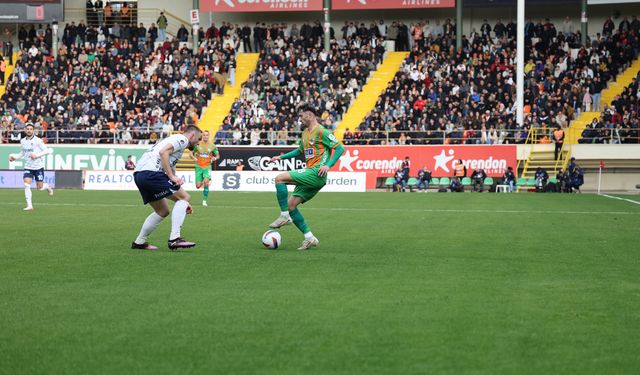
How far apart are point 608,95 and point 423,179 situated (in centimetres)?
1224

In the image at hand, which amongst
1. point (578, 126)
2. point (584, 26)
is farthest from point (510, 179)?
point (584, 26)

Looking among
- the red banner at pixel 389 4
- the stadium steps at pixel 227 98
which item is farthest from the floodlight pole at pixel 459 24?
the stadium steps at pixel 227 98

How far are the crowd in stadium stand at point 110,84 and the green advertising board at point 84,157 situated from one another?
0.76 metres

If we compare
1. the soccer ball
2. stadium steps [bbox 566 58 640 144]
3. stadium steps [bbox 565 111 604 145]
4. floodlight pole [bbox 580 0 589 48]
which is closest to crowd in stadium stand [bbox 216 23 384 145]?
floodlight pole [bbox 580 0 589 48]

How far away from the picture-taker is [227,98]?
48.9 meters

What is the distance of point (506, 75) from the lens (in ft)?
143

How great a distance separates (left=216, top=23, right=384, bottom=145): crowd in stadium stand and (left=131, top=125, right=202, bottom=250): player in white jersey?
29880 millimetres

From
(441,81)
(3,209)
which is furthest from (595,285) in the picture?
(441,81)

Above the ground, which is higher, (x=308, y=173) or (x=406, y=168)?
(x=308, y=173)

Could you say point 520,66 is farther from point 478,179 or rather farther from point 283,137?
point 283,137

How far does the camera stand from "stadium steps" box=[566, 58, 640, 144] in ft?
137

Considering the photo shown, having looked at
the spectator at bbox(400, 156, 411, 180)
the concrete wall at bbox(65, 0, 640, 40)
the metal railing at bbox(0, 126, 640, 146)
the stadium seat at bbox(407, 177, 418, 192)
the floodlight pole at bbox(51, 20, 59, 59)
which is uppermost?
the concrete wall at bbox(65, 0, 640, 40)

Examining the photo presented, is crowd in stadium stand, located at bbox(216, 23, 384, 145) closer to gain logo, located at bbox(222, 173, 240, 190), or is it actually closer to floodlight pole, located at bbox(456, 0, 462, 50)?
gain logo, located at bbox(222, 173, 240, 190)

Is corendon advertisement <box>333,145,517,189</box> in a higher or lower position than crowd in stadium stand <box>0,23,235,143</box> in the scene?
lower
